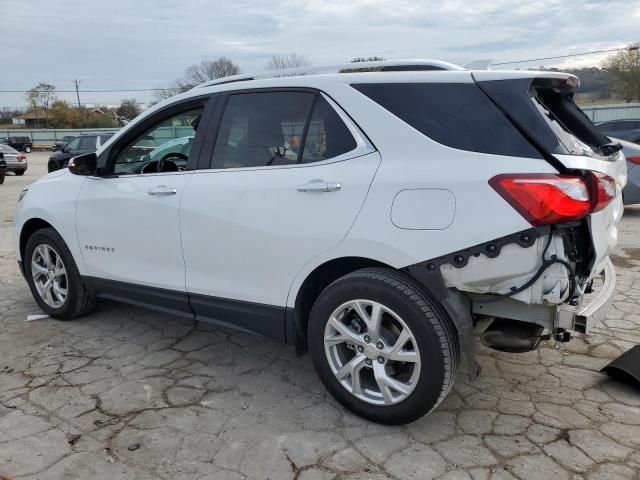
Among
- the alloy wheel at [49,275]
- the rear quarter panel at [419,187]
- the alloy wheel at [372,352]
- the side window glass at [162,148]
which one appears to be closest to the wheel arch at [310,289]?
the rear quarter panel at [419,187]

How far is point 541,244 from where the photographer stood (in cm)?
233

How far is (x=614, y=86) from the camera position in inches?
1436

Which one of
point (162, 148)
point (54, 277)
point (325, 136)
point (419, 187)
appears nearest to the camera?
point (419, 187)

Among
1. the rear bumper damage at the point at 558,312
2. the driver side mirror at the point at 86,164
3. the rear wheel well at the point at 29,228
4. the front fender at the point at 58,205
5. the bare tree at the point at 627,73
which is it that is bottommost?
Answer: the rear bumper damage at the point at 558,312

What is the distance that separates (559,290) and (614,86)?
40.7 metres

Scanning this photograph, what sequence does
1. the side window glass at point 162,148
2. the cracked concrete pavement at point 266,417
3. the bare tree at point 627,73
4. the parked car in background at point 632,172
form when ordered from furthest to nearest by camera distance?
the bare tree at point 627,73 → the parked car in background at point 632,172 → the side window glass at point 162,148 → the cracked concrete pavement at point 266,417

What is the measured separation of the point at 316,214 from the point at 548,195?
3.74 feet

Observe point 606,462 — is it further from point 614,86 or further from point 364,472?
point 614,86

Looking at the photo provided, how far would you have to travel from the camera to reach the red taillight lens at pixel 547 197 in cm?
228

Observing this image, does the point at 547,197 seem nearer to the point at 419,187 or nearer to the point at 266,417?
the point at 419,187

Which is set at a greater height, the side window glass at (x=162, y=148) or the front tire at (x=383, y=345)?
the side window glass at (x=162, y=148)

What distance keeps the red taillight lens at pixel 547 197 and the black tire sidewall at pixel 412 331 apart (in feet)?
2.14

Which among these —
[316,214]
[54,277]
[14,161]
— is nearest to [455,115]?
[316,214]

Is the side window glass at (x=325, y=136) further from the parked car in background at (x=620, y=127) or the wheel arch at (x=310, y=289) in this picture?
the parked car in background at (x=620, y=127)
